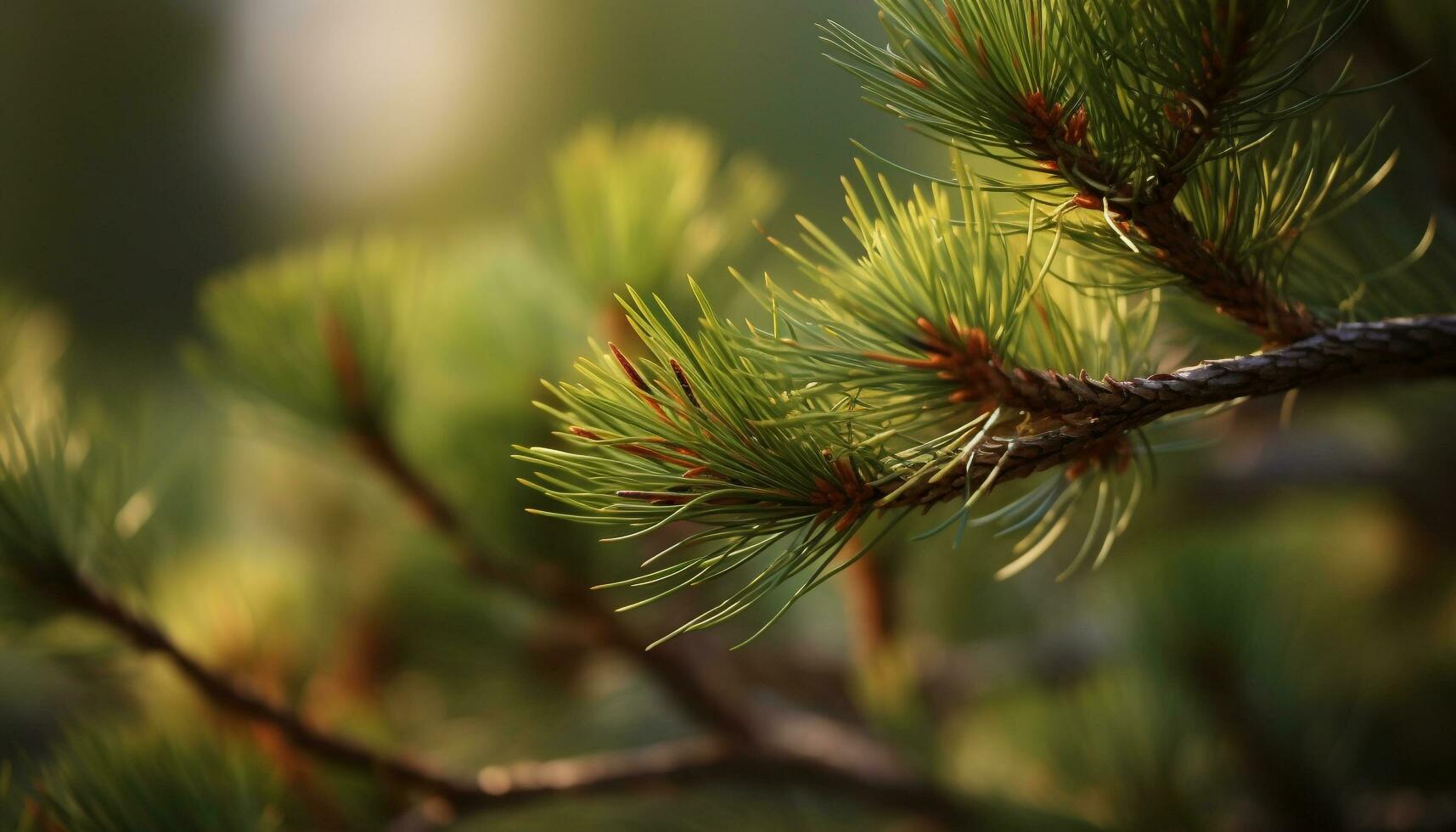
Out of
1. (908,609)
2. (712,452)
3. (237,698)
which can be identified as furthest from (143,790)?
(908,609)

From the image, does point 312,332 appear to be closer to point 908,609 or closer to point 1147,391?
point 1147,391

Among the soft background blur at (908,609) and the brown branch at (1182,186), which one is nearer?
the brown branch at (1182,186)

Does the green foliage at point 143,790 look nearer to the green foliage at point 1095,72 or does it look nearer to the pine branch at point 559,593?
the pine branch at point 559,593

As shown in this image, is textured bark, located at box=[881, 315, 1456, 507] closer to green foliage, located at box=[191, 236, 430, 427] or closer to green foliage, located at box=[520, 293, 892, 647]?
green foliage, located at box=[520, 293, 892, 647]

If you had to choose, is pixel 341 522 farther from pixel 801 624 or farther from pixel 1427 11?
pixel 1427 11

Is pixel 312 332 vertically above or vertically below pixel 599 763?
above

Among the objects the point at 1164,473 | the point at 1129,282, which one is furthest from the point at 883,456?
the point at 1164,473

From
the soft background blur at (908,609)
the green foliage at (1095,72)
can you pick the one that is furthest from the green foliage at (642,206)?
the green foliage at (1095,72)
